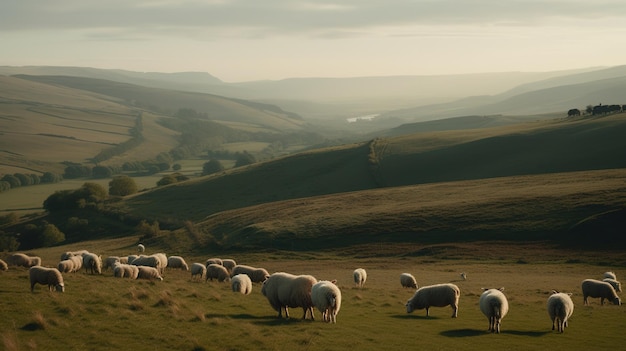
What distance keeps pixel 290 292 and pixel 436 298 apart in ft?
20.0

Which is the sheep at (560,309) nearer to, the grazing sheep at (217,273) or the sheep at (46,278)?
the sheep at (46,278)

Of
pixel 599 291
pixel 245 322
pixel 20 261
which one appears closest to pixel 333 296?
pixel 245 322

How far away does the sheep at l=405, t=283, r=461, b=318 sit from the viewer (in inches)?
946

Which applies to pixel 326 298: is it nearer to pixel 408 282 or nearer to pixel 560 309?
pixel 560 309

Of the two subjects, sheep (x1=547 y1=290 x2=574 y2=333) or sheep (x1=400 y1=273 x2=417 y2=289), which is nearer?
sheep (x1=547 y1=290 x2=574 y2=333)

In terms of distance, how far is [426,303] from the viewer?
2441 centimetres

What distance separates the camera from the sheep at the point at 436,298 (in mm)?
24031

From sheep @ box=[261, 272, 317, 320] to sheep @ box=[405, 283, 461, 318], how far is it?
15.2ft

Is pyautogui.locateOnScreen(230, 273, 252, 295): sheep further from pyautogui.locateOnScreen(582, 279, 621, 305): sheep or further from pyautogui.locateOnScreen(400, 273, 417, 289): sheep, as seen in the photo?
pyautogui.locateOnScreen(582, 279, 621, 305): sheep

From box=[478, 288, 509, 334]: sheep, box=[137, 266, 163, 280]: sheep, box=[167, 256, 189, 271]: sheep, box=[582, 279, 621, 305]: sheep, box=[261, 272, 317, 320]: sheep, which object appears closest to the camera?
box=[478, 288, 509, 334]: sheep

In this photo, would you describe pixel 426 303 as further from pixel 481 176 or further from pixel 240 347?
pixel 481 176

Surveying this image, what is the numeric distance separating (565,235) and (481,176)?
3649cm

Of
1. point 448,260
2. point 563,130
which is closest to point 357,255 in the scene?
point 448,260

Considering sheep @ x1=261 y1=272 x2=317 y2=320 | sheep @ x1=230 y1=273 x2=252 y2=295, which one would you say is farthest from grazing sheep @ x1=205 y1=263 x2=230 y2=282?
sheep @ x1=261 y1=272 x2=317 y2=320
